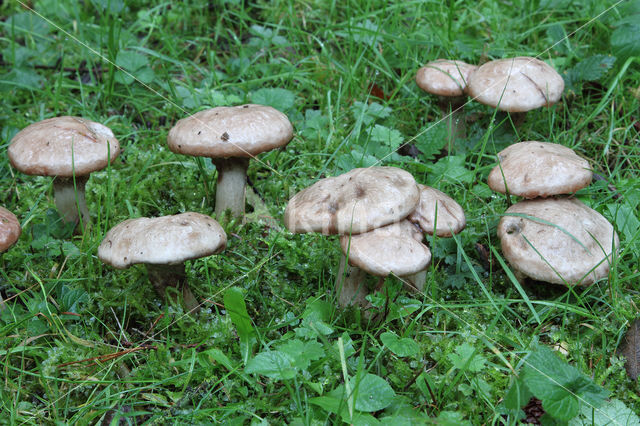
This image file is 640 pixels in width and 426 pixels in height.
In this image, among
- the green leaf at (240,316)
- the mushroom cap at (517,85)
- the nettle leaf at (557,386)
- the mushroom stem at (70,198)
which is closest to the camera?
the nettle leaf at (557,386)

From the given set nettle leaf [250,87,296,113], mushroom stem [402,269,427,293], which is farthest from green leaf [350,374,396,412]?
nettle leaf [250,87,296,113]

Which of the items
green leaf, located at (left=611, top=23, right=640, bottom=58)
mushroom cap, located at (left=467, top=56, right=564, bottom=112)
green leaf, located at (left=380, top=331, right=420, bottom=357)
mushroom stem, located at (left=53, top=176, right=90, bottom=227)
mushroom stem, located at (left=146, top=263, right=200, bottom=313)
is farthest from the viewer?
green leaf, located at (left=611, top=23, right=640, bottom=58)

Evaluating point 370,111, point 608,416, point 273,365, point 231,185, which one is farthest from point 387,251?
point 370,111

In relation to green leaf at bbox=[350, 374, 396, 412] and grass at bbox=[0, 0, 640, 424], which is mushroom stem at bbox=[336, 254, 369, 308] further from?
green leaf at bbox=[350, 374, 396, 412]

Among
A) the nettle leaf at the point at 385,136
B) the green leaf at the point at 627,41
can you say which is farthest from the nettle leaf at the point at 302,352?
the green leaf at the point at 627,41

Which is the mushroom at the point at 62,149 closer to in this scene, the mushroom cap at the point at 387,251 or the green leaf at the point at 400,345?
the mushroom cap at the point at 387,251

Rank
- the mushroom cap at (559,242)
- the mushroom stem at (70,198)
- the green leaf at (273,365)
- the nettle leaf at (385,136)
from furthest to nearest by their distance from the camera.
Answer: the nettle leaf at (385,136) < the mushroom stem at (70,198) < the mushroom cap at (559,242) < the green leaf at (273,365)

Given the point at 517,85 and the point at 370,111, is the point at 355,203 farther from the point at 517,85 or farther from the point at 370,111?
the point at 370,111
